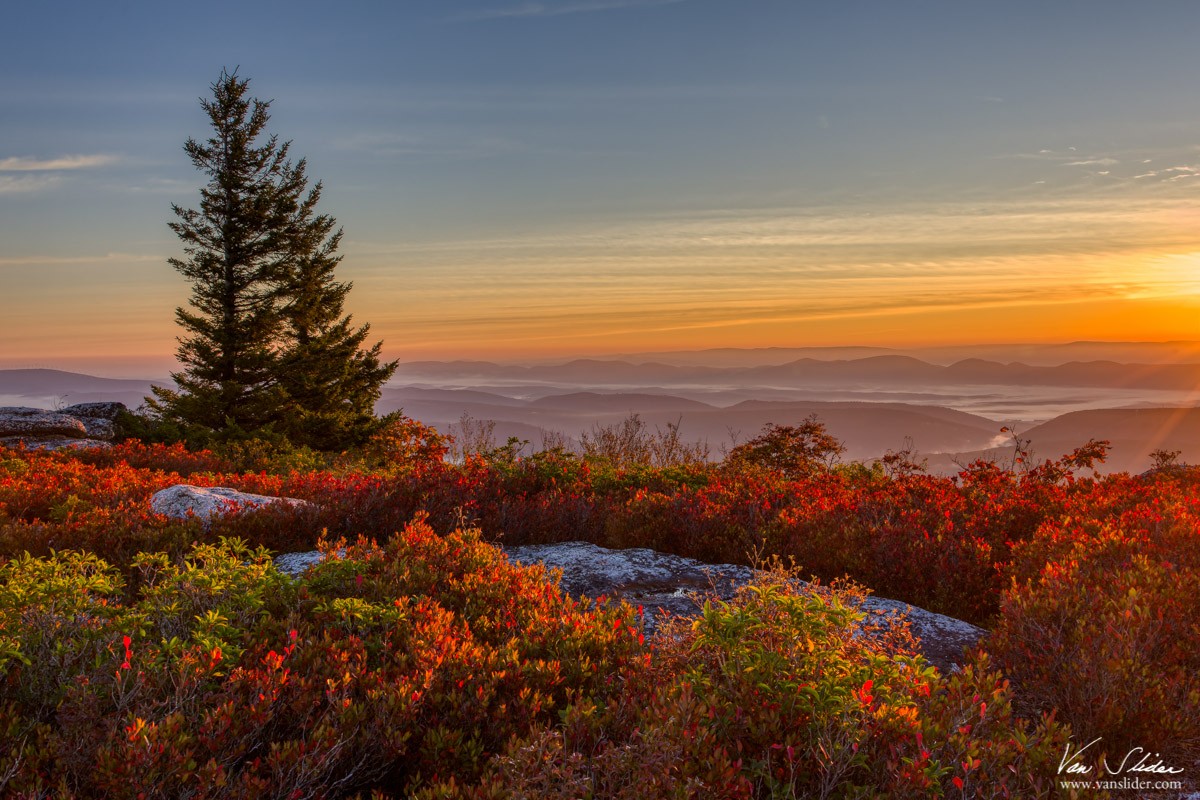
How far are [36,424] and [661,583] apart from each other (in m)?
16.9

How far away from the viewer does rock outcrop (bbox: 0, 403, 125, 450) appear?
1584 cm

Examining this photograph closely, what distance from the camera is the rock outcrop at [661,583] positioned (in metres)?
Answer: 5.34

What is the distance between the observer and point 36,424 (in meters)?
16.5

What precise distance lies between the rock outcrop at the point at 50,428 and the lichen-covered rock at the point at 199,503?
9510mm

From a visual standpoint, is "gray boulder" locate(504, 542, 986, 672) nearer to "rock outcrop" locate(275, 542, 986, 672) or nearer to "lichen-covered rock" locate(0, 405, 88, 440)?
"rock outcrop" locate(275, 542, 986, 672)

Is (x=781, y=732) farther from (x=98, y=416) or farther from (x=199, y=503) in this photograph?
(x=98, y=416)

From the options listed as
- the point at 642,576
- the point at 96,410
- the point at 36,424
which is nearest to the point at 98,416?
the point at 96,410

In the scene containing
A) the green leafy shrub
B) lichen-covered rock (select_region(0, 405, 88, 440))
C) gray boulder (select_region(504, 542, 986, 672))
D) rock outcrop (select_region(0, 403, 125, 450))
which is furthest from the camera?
lichen-covered rock (select_region(0, 405, 88, 440))

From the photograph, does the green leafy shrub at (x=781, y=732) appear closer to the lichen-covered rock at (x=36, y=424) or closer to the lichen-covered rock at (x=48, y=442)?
the lichen-covered rock at (x=48, y=442)

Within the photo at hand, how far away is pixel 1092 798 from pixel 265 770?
11.2 ft

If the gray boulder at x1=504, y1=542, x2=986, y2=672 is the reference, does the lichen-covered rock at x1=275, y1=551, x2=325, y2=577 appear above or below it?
above

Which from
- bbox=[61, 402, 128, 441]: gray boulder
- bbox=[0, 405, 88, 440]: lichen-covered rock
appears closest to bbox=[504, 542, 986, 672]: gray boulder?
bbox=[0, 405, 88, 440]: lichen-covered rock

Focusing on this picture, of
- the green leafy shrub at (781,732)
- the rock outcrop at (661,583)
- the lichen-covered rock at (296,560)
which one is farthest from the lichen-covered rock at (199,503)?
the green leafy shrub at (781,732)

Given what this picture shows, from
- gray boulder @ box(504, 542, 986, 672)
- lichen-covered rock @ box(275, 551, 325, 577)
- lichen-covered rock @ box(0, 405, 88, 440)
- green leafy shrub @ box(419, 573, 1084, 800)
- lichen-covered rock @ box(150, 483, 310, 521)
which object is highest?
lichen-covered rock @ box(0, 405, 88, 440)
